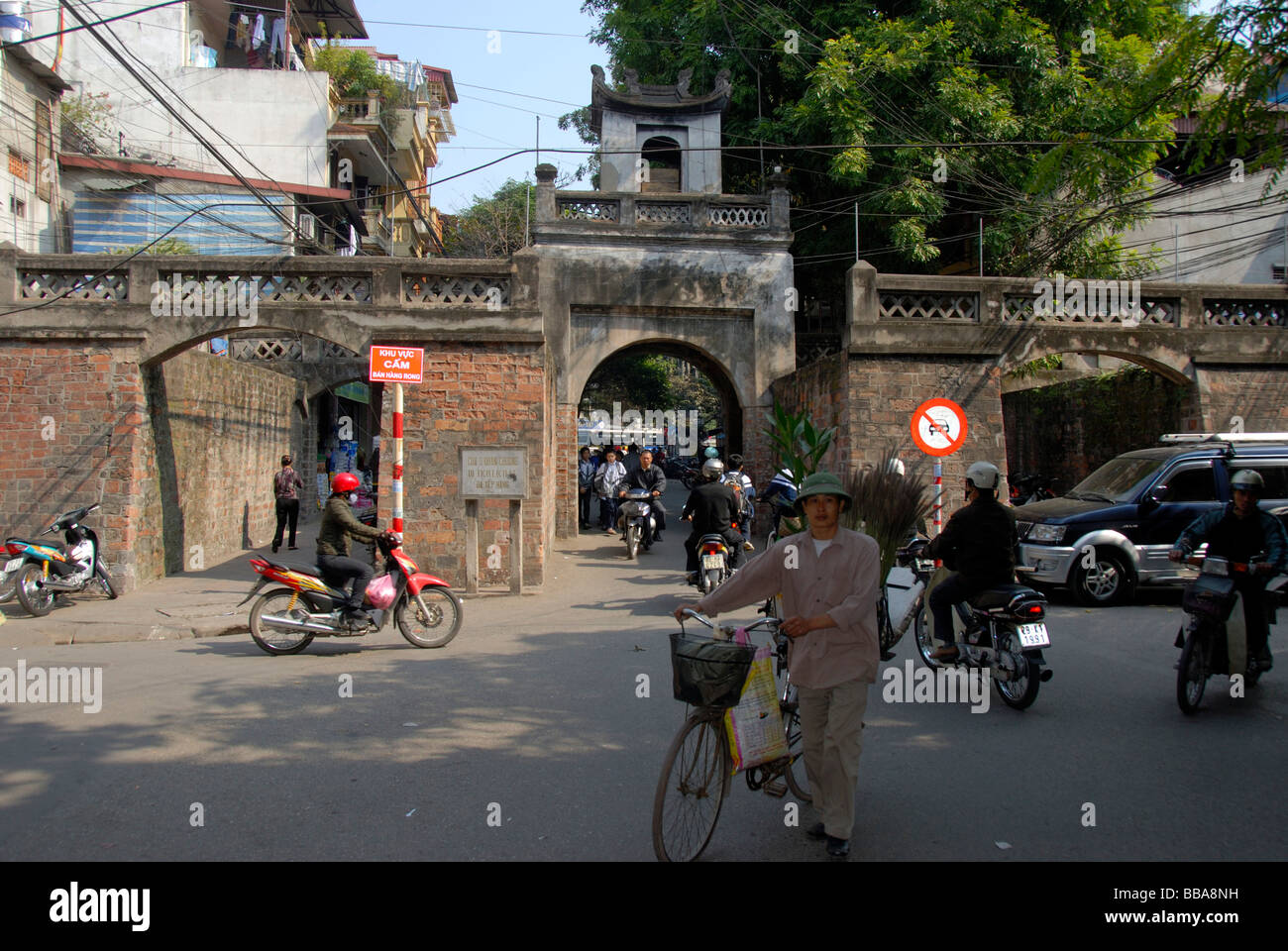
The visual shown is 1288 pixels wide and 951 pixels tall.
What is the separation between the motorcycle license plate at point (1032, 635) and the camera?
6.10 metres

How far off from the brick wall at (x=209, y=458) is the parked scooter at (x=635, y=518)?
637 centimetres

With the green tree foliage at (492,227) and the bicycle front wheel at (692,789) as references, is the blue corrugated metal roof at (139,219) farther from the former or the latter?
the bicycle front wheel at (692,789)

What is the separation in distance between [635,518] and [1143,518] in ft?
24.7

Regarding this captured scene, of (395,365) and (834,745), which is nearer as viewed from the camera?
(834,745)

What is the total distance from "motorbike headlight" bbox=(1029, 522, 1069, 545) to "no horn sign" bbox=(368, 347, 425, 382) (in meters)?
7.43

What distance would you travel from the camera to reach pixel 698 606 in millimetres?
4203

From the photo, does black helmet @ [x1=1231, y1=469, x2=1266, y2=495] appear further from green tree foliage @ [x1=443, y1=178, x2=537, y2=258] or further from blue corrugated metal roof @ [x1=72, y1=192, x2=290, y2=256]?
green tree foliage @ [x1=443, y1=178, x2=537, y2=258]

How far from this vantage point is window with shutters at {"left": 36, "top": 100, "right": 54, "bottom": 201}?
21.1 m

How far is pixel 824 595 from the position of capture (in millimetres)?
4113

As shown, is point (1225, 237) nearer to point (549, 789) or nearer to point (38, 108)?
point (549, 789)

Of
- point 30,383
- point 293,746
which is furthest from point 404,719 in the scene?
point 30,383

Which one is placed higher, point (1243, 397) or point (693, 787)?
point (1243, 397)

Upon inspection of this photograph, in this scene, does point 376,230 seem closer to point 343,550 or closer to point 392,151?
point 392,151

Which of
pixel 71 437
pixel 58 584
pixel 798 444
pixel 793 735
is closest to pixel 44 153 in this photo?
pixel 71 437
